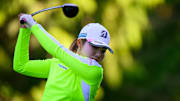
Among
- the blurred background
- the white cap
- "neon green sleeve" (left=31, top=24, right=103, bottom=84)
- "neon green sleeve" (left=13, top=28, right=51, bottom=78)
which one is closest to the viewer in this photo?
"neon green sleeve" (left=31, top=24, right=103, bottom=84)

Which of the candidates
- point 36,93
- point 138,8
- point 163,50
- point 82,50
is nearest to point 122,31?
point 138,8

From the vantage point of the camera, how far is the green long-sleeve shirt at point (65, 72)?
268 centimetres

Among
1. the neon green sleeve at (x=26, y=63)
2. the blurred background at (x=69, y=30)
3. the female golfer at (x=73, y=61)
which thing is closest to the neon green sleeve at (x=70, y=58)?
the female golfer at (x=73, y=61)

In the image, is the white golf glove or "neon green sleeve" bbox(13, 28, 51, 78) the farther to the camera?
"neon green sleeve" bbox(13, 28, 51, 78)

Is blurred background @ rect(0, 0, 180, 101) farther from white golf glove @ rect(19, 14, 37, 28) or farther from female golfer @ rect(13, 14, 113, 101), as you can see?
white golf glove @ rect(19, 14, 37, 28)

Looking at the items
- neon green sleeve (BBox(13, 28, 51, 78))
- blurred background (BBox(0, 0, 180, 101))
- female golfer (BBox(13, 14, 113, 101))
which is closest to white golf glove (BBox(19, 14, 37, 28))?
female golfer (BBox(13, 14, 113, 101))

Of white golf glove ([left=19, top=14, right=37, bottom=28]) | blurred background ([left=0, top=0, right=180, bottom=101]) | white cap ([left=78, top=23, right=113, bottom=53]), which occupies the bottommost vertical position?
blurred background ([left=0, top=0, right=180, bottom=101])

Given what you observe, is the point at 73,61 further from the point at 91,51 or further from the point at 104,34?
the point at 104,34

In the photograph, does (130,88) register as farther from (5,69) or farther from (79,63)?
(79,63)

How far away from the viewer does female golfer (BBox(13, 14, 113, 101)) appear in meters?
2.69

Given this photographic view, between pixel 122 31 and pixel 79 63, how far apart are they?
8.80 feet

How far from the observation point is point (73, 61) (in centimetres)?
272

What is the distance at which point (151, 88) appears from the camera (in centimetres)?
786

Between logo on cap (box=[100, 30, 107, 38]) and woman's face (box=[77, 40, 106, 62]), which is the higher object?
logo on cap (box=[100, 30, 107, 38])
